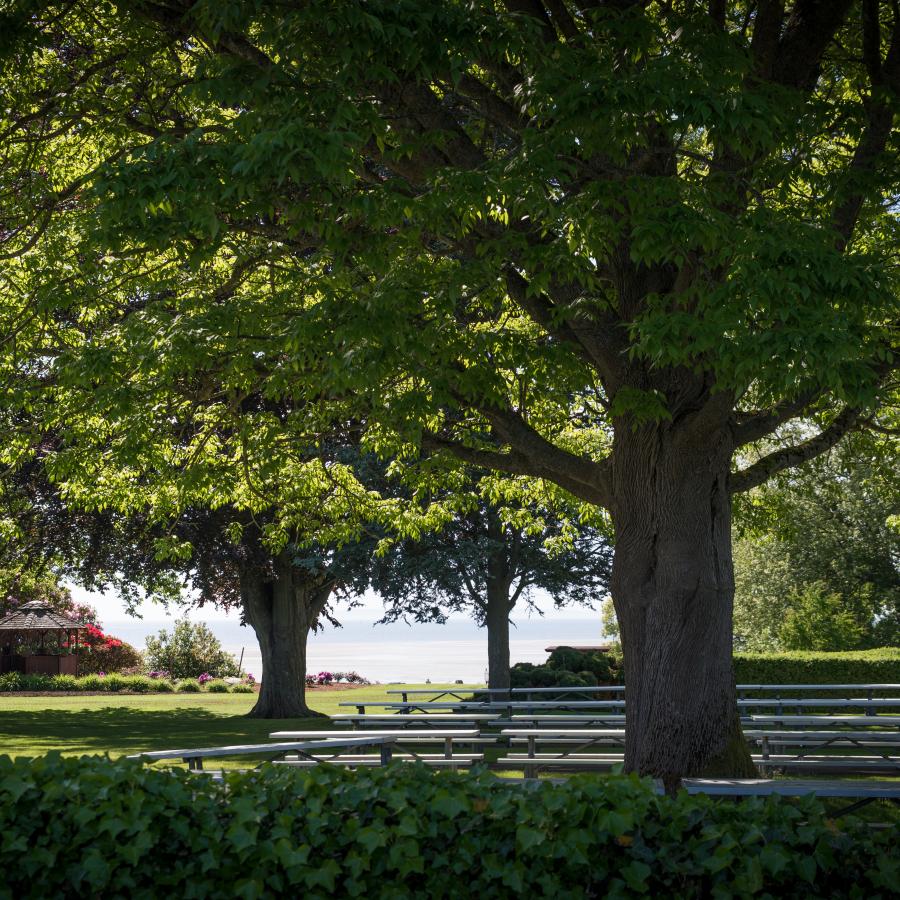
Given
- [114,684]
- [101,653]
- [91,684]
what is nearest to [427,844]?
[114,684]

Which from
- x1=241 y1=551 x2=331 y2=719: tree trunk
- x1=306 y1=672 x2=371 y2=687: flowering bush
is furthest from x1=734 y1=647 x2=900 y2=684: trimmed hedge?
x1=306 y1=672 x2=371 y2=687: flowering bush

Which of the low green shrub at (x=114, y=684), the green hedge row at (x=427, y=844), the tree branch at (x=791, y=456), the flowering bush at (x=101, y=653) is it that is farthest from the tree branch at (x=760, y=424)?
the flowering bush at (x=101, y=653)

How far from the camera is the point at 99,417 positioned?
13344 mm

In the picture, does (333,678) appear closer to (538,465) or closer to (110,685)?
(110,685)

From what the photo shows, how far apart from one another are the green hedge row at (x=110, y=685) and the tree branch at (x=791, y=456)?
31.7m

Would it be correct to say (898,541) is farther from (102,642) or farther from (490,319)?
(102,642)

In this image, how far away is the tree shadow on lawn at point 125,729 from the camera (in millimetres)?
18859

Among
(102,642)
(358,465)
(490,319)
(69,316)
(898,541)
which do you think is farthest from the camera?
(102,642)

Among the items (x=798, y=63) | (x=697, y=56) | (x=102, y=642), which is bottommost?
(x=102, y=642)

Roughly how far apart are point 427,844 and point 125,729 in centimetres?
1996

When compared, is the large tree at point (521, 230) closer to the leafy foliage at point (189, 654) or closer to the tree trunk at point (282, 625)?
the tree trunk at point (282, 625)

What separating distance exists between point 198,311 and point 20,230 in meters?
2.73

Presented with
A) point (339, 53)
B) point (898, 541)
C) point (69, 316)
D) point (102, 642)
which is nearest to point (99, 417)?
point (69, 316)

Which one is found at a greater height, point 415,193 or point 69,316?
point 69,316
